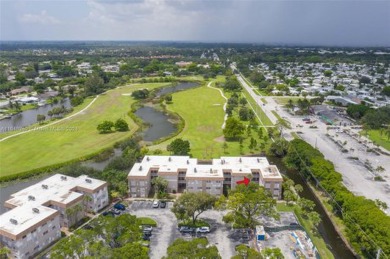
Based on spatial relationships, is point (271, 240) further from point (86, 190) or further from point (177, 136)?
point (177, 136)

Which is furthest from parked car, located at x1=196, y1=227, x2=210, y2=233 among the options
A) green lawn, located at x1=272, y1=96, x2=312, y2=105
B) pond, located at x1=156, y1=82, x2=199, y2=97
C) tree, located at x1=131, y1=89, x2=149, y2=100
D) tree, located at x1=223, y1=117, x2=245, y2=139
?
pond, located at x1=156, y1=82, x2=199, y2=97

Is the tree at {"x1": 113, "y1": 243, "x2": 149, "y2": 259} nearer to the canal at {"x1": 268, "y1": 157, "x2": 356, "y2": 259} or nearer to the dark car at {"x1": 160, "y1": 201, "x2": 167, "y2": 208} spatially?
the dark car at {"x1": 160, "y1": 201, "x2": 167, "y2": 208}

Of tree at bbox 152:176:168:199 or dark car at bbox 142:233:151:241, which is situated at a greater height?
tree at bbox 152:176:168:199

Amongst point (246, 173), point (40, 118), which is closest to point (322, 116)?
point (246, 173)

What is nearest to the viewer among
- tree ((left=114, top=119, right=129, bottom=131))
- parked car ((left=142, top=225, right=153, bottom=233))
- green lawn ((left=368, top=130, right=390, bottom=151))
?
parked car ((left=142, top=225, right=153, bottom=233))

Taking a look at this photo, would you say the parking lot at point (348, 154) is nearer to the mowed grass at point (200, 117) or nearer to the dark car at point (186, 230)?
the mowed grass at point (200, 117)

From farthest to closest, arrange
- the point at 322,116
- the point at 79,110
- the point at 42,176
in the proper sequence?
1. the point at 79,110
2. the point at 322,116
3. the point at 42,176

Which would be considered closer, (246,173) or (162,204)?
(162,204)
